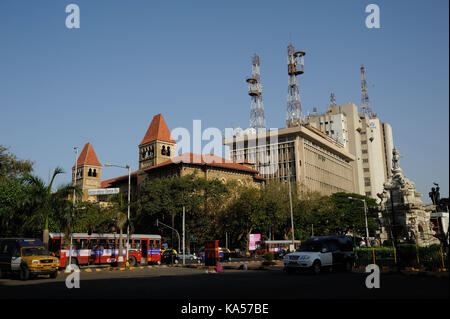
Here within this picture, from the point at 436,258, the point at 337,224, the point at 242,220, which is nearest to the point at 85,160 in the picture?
the point at 242,220

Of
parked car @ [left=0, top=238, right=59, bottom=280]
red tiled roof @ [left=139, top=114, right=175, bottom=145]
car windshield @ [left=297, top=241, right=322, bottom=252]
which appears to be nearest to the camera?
parked car @ [left=0, top=238, right=59, bottom=280]

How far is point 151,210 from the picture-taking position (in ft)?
202

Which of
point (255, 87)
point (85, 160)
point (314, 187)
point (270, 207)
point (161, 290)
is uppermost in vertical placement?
point (255, 87)

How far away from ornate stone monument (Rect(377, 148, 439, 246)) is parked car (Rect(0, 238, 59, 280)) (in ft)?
89.1

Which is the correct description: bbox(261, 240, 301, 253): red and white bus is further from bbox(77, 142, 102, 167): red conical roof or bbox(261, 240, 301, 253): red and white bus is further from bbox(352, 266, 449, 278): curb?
bbox(77, 142, 102, 167): red conical roof

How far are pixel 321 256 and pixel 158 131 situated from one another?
78242mm

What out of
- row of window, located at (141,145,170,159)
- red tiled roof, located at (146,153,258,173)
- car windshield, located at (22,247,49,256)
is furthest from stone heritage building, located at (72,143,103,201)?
car windshield, located at (22,247,49,256)

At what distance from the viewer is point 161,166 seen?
8050cm

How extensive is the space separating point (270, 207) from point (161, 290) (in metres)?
47.7

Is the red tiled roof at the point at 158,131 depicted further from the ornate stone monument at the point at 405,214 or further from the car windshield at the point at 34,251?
the car windshield at the point at 34,251

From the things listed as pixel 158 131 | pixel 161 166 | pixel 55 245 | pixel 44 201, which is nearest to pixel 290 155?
pixel 158 131

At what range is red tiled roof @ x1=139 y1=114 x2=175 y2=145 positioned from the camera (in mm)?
93700

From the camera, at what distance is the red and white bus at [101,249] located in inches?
1183
